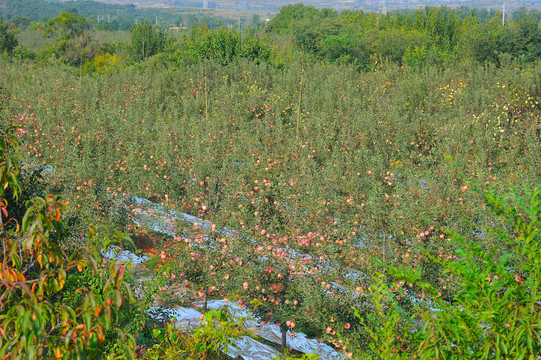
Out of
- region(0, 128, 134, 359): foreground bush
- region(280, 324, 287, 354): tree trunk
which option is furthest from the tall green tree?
region(0, 128, 134, 359): foreground bush

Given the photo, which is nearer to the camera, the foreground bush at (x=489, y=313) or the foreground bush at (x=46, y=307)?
the foreground bush at (x=46, y=307)

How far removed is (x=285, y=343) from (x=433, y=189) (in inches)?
103

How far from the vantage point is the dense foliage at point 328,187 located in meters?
2.00

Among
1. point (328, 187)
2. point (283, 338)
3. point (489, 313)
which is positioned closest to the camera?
point (489, 313)

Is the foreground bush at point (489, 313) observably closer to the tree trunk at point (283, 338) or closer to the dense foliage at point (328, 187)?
the dense foliage at point (328, 187)

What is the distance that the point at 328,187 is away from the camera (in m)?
5.90

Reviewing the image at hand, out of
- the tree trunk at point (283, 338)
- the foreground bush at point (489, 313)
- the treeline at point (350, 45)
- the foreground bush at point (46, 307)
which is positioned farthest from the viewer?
the treeline at point (350, 45)

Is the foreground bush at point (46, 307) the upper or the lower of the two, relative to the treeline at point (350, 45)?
lower

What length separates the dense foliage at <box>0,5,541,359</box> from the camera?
6.56 ft

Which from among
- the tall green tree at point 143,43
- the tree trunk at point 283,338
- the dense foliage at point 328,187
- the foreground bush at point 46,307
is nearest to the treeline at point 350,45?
the tall green tree at point 143,43

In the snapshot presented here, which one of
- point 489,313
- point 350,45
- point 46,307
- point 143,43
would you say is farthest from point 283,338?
point 143,43

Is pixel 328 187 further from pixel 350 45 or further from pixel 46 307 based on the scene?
pixel 350 45

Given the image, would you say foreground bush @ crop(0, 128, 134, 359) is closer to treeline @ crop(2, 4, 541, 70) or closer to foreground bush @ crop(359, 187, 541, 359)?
foreground bush @ crop(359, 187, 541, 359)

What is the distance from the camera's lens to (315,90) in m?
11.1
